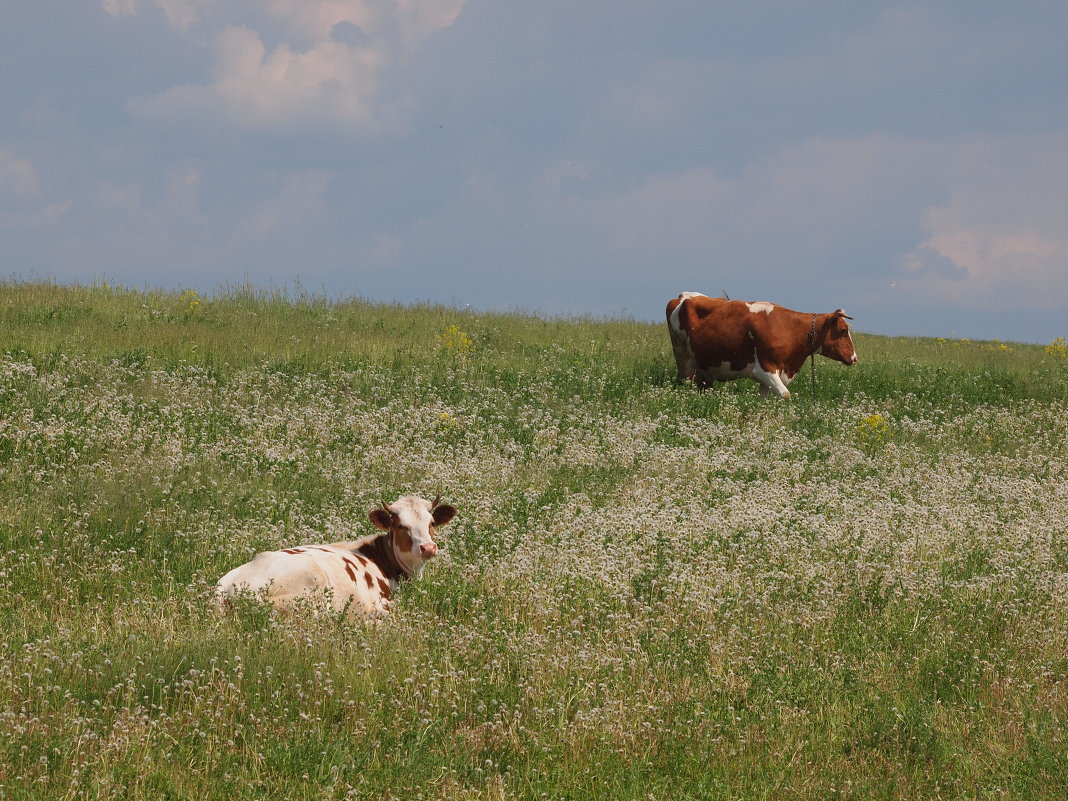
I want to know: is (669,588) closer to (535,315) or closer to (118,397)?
(118,397)

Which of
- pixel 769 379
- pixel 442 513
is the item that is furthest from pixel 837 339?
pixel 442 513

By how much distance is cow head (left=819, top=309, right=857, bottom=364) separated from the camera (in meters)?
23.2

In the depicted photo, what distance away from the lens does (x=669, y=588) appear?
385 inches

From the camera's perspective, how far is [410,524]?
9867mm

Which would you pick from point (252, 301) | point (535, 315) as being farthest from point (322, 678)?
point (535, 315)

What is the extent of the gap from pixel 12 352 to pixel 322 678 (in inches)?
582

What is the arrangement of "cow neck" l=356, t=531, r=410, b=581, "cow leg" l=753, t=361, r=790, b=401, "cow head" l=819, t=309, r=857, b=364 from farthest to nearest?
"cow head" l=819, t=309, r=857, b=364
"cow leg" l=753, t=361, r=790, b=401
"cow neck" l=356, t=531, r=410, b=581

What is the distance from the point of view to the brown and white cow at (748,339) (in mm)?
22344

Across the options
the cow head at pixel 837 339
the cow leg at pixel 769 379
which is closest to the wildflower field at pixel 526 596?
the cow leg at pixel 769 379

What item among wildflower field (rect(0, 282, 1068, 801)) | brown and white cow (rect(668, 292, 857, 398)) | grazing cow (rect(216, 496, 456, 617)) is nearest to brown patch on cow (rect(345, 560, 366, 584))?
grazing cow (rect(216, 496, 456, 617))

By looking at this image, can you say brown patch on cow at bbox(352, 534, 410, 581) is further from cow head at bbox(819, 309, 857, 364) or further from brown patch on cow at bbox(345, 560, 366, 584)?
cow head at bbox(819, 309, 857, 364)

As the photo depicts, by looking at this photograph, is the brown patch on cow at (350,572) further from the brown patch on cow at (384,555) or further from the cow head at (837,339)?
the cow head at (837,339)

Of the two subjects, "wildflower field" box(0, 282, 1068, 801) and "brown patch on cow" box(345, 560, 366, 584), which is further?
"brown patch on cow" box(345, 560, 366, 584)

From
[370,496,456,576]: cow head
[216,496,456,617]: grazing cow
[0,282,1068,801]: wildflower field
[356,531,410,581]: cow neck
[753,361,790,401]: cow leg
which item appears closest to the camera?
[0,282,1068,801]: wildflower field
